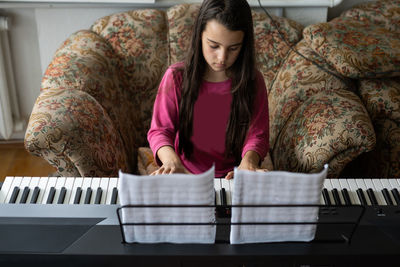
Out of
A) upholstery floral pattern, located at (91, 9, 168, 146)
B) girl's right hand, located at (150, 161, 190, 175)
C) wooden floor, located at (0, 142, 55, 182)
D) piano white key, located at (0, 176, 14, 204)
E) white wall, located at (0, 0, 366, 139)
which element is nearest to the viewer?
piano white key, located at (0, 176, 14, 204)

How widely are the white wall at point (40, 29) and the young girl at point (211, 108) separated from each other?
2.61ft

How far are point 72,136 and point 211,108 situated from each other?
455 millimetres

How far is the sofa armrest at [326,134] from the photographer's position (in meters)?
1.29

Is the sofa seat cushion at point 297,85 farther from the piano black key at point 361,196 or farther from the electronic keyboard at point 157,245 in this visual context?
the electronic keyboard at point 157,245

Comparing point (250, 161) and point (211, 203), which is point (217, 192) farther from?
point (211, 203)

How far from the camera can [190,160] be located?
4.71ft

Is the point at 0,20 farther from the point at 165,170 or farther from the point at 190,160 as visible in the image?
the point at 165,170

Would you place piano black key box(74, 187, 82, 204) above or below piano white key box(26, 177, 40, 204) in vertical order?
below

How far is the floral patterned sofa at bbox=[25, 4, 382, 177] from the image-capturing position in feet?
3.84

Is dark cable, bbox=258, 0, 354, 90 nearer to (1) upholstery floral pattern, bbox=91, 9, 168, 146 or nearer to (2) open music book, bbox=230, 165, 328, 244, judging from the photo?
(1) upholstery floral pattern, bbox=91, 9, 168, 146

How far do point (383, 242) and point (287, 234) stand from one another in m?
0.15

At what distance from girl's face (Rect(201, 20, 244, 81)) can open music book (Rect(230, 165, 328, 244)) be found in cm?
57

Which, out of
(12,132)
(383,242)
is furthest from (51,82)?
(383,242)

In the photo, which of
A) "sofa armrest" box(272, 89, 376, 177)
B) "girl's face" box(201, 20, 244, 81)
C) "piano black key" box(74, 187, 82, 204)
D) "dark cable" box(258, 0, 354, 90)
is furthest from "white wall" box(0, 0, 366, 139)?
"piano black key" box(74, 187, 82, 204)
